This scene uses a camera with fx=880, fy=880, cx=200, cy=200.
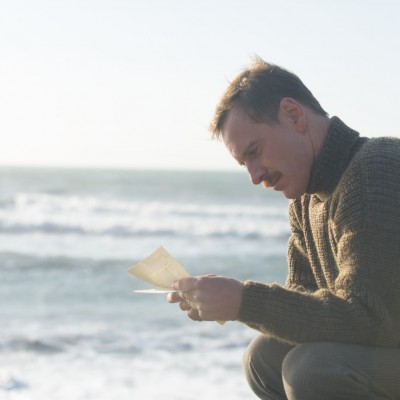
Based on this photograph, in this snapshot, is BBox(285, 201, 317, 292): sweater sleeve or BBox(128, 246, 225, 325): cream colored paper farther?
BBox(285, 201, 317, 292): sweater sleeve

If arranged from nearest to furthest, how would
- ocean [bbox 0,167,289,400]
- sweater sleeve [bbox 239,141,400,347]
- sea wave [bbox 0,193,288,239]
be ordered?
sweater sleeve [bbox 239,141,400,347]
ocean [bbox 0,167,289,400]
sea wave [bbox 0,193,288,239]

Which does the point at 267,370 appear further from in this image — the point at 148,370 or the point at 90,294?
the point at 90,294

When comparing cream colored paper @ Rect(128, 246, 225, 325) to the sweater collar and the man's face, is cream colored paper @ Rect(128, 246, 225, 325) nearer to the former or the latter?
the man's face

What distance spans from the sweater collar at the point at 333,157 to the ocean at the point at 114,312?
8.89 ft

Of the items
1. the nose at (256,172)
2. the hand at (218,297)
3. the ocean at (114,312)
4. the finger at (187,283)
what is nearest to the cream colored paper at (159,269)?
the finger at (187,283)

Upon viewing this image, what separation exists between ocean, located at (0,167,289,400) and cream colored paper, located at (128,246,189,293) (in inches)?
93.2

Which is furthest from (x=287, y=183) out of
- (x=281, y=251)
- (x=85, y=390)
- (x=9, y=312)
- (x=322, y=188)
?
(x=281, y=251)

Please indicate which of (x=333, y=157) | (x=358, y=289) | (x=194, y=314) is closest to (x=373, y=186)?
(x=333, y=157)

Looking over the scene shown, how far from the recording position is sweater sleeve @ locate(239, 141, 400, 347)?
2398mm

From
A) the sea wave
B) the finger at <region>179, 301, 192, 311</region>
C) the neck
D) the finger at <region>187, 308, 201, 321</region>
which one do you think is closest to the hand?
the finger at <region>187, 308, 201, 321</region>

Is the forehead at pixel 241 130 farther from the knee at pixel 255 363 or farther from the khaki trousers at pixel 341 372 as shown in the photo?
the knee at pixel 255 363

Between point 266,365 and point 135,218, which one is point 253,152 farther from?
point 135,218

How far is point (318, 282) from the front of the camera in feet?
9.57

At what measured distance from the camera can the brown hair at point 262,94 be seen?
2592 mm
